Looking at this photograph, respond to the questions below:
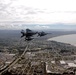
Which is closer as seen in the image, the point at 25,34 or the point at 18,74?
the point at 18,74

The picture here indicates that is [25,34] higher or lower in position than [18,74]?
higher

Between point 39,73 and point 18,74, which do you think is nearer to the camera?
point 18,74

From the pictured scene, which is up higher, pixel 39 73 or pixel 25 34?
pixel 25 34

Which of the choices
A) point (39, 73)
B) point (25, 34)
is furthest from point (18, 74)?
point (25, 34)

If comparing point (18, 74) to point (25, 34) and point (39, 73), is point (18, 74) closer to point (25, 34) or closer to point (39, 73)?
point (39, 73)
